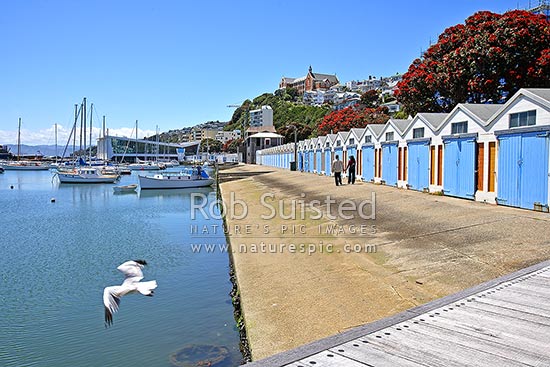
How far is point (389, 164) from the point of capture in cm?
2592

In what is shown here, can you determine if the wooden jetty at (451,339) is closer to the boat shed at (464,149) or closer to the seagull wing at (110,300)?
the seagull wing at (110,300)

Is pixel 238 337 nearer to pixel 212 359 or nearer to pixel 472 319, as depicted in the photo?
pixel 212 359

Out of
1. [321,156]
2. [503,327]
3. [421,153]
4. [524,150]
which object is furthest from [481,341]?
[321,156]

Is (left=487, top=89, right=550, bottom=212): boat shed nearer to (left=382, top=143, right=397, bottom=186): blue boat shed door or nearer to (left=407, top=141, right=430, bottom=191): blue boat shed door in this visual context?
(left=407, top=141, right=430, bottom=191): blue boat shed door

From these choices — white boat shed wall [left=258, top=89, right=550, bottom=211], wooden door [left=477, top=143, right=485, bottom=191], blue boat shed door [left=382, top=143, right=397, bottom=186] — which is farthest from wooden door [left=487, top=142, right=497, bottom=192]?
blue boat shed door [left=382, top=143, right=397, bottom=186]

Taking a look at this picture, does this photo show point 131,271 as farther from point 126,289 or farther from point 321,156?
point 321,156

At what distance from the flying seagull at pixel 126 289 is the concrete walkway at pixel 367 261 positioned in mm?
1795

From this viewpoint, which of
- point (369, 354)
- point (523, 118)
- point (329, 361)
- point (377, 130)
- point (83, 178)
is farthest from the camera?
point (83, 178)

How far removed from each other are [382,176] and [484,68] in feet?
29.1

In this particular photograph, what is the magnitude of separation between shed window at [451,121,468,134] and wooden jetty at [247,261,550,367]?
43.8ft

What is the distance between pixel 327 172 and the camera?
1582 inches

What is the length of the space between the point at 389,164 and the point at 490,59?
28.3 ft

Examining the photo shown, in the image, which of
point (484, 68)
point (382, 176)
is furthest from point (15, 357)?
point (484, 68)

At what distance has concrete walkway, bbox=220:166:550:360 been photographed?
Answer: 7328mm
